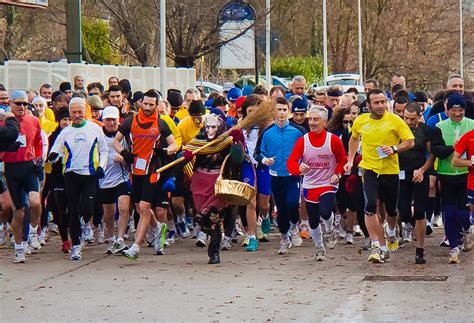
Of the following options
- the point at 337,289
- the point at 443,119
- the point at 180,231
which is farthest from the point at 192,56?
the point at 337,289

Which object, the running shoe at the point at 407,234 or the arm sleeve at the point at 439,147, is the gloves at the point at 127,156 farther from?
the running shoe at the point at 407,234

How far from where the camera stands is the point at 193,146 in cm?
1453

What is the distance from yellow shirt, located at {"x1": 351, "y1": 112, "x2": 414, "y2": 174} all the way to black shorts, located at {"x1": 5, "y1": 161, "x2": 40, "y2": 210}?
4001 millimetres

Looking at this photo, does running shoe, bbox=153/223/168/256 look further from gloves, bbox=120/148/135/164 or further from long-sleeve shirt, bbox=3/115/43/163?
long-sleeve shirt, bbox=3/115/43/163

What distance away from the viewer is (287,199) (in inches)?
615

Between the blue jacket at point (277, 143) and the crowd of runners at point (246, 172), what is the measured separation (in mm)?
15

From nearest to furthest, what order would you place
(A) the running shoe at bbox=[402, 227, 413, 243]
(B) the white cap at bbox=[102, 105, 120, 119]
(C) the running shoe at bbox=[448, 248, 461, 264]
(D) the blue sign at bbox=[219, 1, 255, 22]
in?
(C) the running shoe at bbox=[448, 248, 461, 264] → (B) the white cap at bbox=[102, 105, 120, 119] → (A) the running shoe at bbox=[402, 227, 413, 243] → (D) the blue sign at bbox=[219, 1, 255, 22]

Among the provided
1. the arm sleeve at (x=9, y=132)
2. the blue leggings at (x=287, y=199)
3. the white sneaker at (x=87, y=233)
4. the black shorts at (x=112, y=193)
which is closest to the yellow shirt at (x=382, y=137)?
the blue leggings at (x=287, y=199)

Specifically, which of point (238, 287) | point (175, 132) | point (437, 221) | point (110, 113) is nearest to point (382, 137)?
point (238, 287)

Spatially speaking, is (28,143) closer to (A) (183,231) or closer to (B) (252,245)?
(B) (252,245)

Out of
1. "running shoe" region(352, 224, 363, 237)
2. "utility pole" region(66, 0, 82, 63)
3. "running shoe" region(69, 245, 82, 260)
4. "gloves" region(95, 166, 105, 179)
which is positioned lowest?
"running shoe" region(352, 224, 363, 237)

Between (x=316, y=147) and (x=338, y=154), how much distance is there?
0.27 m

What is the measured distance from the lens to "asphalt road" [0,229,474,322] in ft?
35.1

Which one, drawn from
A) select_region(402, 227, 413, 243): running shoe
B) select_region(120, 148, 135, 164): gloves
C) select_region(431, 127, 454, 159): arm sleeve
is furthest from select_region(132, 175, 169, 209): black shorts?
select_region(431, 127, 454, 159): arm sleeve
